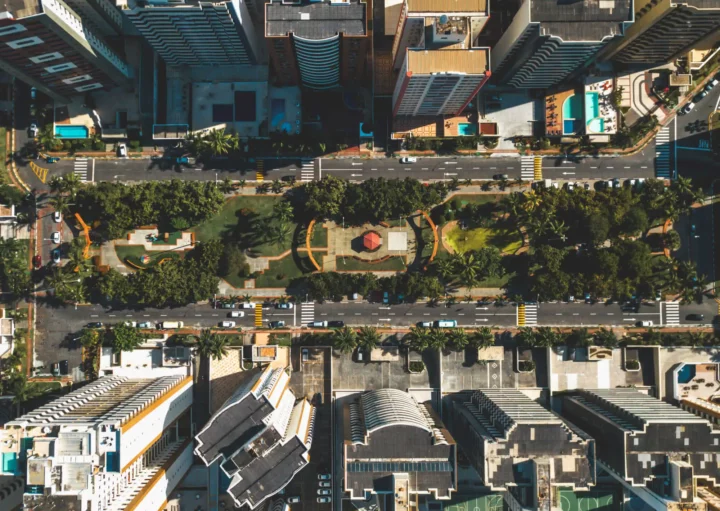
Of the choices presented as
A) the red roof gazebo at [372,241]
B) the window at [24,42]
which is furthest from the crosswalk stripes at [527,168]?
the window at [24,42]

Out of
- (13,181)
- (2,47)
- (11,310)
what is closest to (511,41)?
(2,47)

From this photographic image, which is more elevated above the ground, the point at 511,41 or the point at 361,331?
the point at 511,41

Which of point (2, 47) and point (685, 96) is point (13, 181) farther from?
point (685, 96)

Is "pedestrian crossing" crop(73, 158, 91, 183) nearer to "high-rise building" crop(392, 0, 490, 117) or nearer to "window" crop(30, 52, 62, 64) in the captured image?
"window" crop(30, 52, 62, 64)

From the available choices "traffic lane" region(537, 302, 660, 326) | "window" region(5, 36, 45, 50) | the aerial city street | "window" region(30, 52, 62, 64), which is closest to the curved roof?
the aerial city street

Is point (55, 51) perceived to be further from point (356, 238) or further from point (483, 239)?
point (483, 239)
